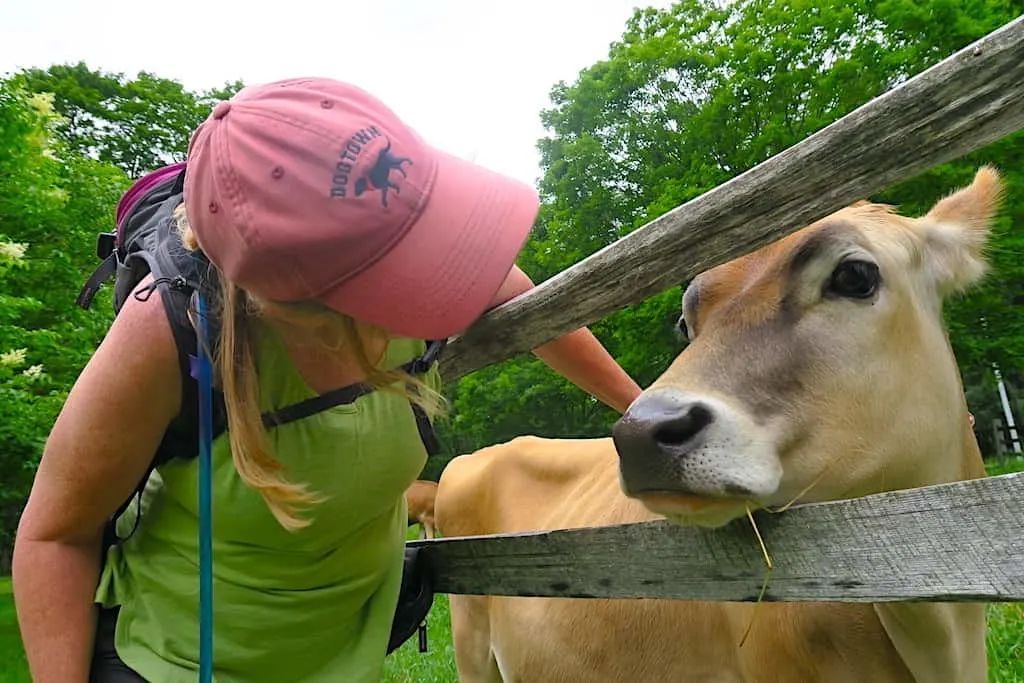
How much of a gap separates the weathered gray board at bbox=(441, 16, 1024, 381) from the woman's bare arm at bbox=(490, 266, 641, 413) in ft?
0.78

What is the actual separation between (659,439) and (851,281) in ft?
2.39

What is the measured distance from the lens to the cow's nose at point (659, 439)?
173cm

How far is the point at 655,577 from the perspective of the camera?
198 centimetres

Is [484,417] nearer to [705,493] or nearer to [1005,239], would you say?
[1005,239]

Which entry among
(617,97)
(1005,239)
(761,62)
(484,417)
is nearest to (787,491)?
(1005,239)

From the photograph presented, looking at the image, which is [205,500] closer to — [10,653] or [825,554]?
[825,554]

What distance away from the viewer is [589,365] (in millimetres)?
2523

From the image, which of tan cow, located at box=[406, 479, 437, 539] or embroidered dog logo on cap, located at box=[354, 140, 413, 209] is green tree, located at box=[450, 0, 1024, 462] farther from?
embroidered dog logo on cap, located at box=[354, 140, 413, 209]

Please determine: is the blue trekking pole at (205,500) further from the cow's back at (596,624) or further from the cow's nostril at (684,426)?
the cow's back at (596,624)

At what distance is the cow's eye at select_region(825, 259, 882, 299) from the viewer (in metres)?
2.10

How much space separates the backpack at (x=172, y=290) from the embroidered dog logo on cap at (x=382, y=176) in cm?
41

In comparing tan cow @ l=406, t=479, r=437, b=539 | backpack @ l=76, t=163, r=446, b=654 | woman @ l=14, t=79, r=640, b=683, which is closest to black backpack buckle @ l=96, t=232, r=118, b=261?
backpack @ l=76, t=163, r=446, b=654

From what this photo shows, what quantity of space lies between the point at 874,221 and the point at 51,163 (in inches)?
485

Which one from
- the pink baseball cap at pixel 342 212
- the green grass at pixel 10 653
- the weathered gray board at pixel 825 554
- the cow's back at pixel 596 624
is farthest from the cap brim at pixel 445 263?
the green grass at pixel 10 653
